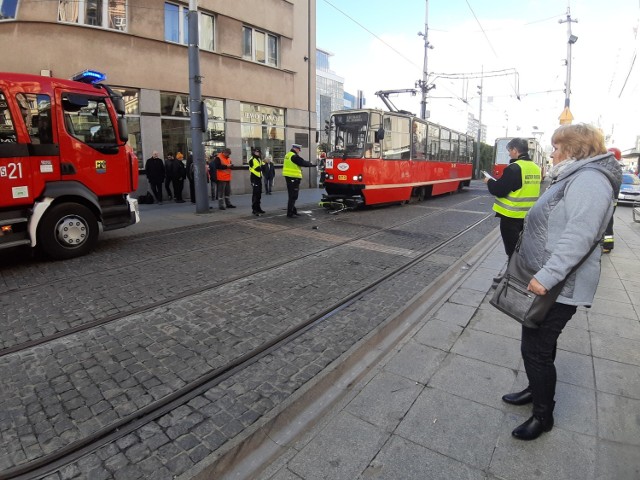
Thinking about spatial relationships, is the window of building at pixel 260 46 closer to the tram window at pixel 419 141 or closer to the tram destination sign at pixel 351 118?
the tram destination sign at pixel 351 118

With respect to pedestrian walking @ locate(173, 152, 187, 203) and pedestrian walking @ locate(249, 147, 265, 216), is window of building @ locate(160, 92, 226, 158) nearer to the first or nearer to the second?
pedestrian walking @ locate(173, 152, 187, 203)

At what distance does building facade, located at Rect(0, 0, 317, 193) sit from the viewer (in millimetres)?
12164

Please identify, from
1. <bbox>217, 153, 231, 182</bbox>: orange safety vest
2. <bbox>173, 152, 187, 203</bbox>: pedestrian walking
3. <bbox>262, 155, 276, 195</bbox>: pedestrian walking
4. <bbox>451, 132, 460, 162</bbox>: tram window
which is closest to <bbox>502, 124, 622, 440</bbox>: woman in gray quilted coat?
<bbox>217, 153, 231, 182</bbox>: orange safety vest

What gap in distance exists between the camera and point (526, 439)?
2.60m

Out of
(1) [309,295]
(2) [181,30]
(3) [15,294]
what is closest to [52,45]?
(2) [181,30]

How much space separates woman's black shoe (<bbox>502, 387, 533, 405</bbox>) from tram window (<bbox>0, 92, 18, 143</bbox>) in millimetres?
7245

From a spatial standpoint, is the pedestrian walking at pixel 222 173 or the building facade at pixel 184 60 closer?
the building facade at pixel 184 60

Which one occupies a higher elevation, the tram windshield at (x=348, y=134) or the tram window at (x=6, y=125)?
the tram windshield at (x=348, y=134)

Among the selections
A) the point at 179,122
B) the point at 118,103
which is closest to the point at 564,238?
the point at 118,103

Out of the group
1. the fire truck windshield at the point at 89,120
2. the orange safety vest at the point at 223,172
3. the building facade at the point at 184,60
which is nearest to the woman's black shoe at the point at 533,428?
the fire truck windshield at the point at 89,120

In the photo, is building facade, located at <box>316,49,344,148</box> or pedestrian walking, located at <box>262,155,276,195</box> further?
building facade, located at <box>316,49,344,148</box>

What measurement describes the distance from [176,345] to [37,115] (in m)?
4.99

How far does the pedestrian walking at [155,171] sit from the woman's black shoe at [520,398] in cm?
1310

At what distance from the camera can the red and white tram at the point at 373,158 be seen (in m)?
12.6
